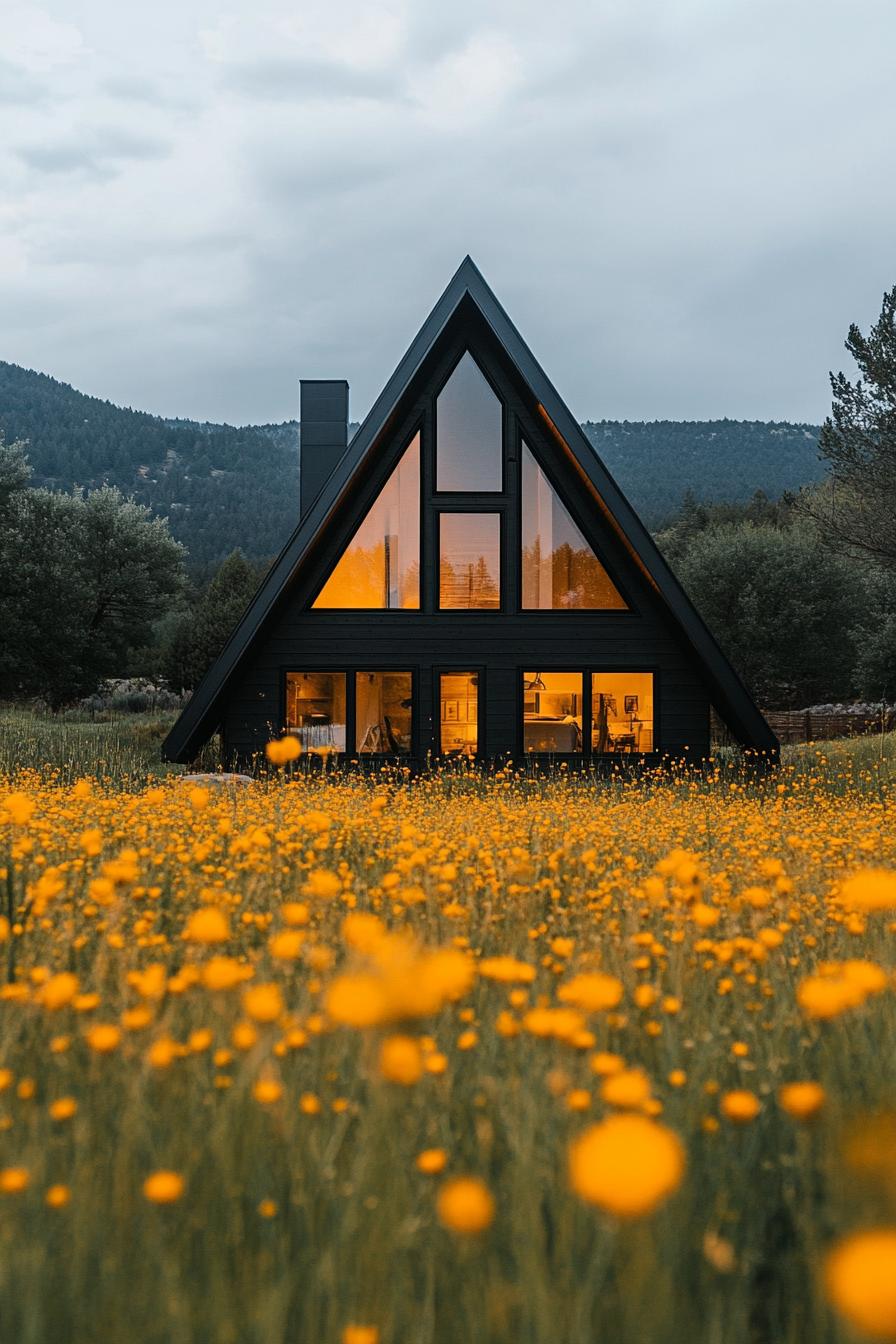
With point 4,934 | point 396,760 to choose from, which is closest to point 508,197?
point 396,760

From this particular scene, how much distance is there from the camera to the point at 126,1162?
68.4 inches

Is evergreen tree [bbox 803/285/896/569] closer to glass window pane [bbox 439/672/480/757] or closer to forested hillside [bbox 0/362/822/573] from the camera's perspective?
glass window pane [bbox 439/672/480/757]

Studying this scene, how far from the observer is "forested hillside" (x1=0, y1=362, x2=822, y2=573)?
284 ft

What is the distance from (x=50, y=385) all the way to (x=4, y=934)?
123 meters

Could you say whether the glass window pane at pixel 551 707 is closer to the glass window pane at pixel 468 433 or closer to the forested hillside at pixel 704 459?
the glass window pane at pixel 468 433

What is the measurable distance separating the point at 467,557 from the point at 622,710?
12.2 feet

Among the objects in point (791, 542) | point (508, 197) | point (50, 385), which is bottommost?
point (791, 542)

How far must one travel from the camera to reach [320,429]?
17.4 m

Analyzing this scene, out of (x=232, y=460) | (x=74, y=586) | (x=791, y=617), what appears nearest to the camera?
(x=74, y=586)

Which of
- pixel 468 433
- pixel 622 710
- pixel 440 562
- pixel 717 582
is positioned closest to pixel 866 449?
pixel 622 710

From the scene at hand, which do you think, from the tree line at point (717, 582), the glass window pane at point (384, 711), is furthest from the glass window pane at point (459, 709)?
the tree line at point (717, 582)

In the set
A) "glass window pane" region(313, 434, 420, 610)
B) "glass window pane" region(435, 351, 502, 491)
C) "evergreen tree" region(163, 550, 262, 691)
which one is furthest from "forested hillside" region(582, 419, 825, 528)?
"glass window pane" region(313, 434, 420, 610)

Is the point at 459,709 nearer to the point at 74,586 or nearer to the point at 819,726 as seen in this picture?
the point at 819,726

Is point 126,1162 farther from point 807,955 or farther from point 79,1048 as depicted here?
point 807,955
